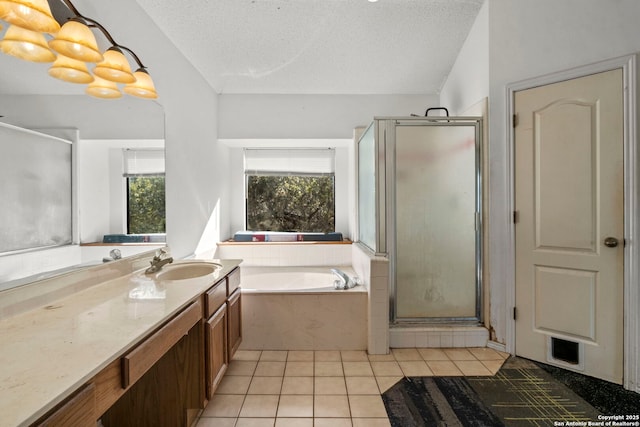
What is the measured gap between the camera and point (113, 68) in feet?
4.94

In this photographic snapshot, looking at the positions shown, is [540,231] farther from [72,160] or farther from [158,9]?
[158,9]

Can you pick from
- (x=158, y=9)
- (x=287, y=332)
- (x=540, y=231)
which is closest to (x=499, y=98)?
(x=540, y=231)

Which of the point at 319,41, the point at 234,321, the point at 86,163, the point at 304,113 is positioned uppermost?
the point at 319,41

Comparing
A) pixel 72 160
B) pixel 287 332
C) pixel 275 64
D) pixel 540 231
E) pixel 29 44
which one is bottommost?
pixel 287 332

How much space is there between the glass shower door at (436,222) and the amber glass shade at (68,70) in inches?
80.2

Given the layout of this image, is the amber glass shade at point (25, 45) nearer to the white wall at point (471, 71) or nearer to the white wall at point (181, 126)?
the white wall at point (181, 126)

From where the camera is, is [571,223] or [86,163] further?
[571,223]

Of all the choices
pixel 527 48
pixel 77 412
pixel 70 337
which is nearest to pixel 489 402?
pixel 77 412

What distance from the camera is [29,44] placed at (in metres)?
1.19

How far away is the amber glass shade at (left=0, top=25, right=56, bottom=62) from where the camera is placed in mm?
1125

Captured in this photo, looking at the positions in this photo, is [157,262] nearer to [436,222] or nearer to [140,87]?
[140,87]

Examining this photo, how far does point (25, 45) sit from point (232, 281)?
1.53 metres

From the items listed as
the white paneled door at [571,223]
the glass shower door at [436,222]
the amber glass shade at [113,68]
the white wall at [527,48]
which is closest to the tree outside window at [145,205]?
the amber glass shade at [113,68]

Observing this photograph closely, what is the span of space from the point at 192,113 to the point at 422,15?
2.17 m
